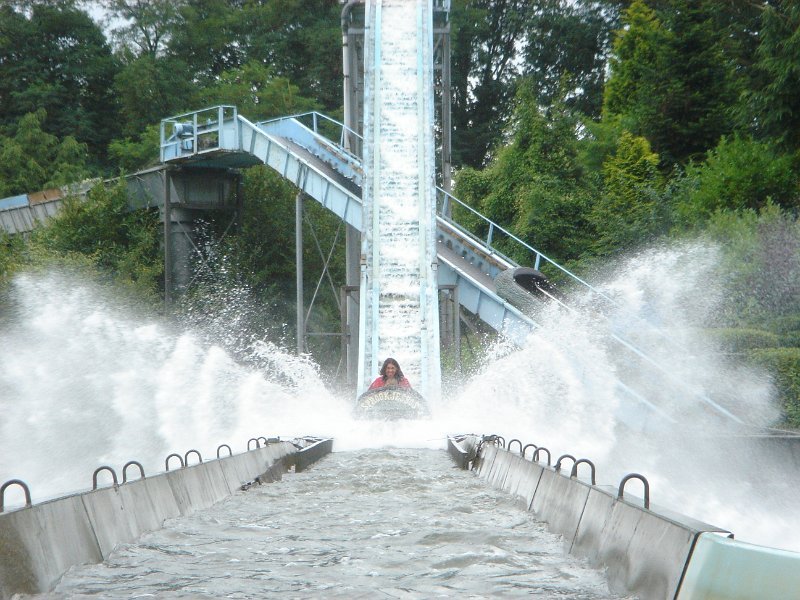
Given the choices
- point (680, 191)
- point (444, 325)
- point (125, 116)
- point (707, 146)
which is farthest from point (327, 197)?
point (125, 116)

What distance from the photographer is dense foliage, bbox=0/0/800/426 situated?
946 inches

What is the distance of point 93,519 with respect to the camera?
16.7 ft

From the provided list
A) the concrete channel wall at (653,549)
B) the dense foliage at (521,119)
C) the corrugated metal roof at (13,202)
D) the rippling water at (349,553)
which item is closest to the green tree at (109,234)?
the dense foliage at (521,119)

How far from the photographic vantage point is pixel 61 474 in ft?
48.3

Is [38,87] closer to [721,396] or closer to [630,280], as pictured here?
[630,280]

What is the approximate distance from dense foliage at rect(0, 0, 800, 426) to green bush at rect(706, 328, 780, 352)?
3 centimetres

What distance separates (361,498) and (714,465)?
17.1ft

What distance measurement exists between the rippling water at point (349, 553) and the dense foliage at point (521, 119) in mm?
7461

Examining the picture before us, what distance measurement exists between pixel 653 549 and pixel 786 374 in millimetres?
9936

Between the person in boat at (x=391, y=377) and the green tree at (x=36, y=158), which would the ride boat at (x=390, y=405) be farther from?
the green tree at (x=36, y=158)

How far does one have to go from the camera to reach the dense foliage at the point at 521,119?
24.0 metres

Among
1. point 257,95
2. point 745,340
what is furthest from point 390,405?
point 257,95

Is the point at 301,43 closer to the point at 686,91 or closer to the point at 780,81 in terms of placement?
the point at 686,91

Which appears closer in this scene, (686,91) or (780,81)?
(780,81)
